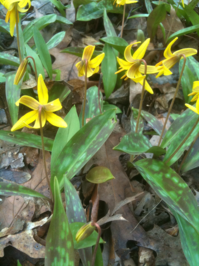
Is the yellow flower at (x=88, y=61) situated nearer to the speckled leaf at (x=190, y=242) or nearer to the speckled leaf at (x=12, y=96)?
the speckled leaf at (x=12, y=96)

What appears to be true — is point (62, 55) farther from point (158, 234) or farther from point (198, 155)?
point (158, 234)

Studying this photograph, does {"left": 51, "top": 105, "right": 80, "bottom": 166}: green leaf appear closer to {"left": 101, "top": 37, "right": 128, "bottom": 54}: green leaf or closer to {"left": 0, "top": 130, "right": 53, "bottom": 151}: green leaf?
{"left": 0, "top": 130, "right": 53, "bottom": 151}: green leaf

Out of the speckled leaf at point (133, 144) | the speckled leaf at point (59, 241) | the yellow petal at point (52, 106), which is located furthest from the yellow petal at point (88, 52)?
the speckled leaf at point (59, 241)

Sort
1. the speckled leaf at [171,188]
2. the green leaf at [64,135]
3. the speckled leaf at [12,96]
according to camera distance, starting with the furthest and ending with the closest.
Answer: the speckled leaf at [12,96]
the green leaf at [64,135]
the speckled leaf at [171,188]

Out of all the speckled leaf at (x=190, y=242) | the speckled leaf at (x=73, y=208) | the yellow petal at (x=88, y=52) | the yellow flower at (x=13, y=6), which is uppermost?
the yellow flower at (x=13, y=6)

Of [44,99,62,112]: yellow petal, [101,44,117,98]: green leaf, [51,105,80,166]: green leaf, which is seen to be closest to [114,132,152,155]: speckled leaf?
[51,105,80,166]: green leaf
